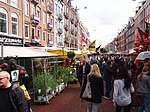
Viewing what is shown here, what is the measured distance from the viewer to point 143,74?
622 centimetres

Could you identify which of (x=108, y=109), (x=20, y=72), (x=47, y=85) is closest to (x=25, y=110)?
(x=20, y=72)

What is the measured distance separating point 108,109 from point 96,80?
2794 millimetres

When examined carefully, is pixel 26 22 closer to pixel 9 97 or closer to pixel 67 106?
pixel 67 106

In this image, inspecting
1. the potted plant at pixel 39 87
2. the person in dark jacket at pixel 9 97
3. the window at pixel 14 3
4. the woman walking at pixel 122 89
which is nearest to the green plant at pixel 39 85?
the potted plant at pixel 39 87

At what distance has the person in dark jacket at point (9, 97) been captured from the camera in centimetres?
362

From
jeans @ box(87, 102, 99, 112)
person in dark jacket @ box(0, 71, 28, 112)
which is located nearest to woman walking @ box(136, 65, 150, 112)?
jeans @ box(87, 102, 99, 112)

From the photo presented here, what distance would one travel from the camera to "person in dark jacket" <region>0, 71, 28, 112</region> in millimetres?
3623

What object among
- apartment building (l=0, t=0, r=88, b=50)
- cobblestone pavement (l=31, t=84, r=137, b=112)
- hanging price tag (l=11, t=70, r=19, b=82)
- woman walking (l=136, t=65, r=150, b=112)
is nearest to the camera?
hanging price tag (l=11, t=70, r=19, b=82)

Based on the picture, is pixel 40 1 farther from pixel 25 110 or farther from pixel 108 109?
pixel 25 110

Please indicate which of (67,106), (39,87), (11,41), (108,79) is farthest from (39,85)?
(11,41)

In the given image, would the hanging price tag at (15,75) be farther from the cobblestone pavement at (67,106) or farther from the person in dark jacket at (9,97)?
the cobblestone pavement at (67,106)

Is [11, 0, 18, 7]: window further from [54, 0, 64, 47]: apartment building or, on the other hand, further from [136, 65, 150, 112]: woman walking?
[136, 65, 150, 112]: woman walking

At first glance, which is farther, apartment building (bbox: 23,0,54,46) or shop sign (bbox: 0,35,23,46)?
apartment building (bbox: 23,0,54,46)

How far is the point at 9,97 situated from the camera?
3.62 meters
